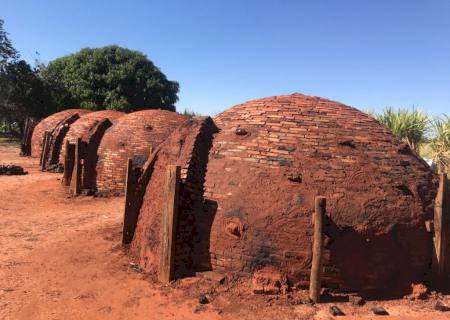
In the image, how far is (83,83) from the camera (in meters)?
32.5

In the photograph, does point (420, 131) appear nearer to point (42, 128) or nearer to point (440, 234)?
point (440, 234)

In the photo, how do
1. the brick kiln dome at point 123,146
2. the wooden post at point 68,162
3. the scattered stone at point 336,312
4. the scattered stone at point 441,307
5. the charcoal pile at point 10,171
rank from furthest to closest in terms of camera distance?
the charcoal pile at point 10,171 < the wooden post at point 68,162 < the brick kiln dome at point 123,146 < the scattered stone at point 441,307 < the scattered stone at point 336,312

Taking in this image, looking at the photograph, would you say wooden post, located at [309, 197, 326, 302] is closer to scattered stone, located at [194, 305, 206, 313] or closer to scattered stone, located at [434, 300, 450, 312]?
scattered stone, located at [194, 305, 206, 313]

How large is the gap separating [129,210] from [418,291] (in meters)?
6.44

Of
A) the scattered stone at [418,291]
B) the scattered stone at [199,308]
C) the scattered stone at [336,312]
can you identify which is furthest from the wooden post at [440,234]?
the scattered stone at [199,308]

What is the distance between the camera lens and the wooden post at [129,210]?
28.7ft

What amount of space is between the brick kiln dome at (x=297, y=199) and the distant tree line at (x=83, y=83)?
25422 mm

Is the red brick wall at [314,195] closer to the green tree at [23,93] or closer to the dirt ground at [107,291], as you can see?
the dirt ground at [107,291]

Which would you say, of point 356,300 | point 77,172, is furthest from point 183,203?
point 77,172

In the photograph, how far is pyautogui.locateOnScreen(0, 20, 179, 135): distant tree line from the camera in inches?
1271

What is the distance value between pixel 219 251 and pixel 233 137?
2515mm

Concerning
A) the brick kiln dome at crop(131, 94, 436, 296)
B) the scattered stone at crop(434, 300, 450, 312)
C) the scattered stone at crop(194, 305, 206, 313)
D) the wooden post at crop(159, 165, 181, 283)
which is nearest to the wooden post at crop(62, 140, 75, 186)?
the brick kiln dome at crop(131, 94, 436, 296)

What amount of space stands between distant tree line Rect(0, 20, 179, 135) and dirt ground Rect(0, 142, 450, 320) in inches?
927

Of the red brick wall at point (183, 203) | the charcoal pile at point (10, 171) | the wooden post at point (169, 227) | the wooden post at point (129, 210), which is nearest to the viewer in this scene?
the wooden post at point (169, 227)
